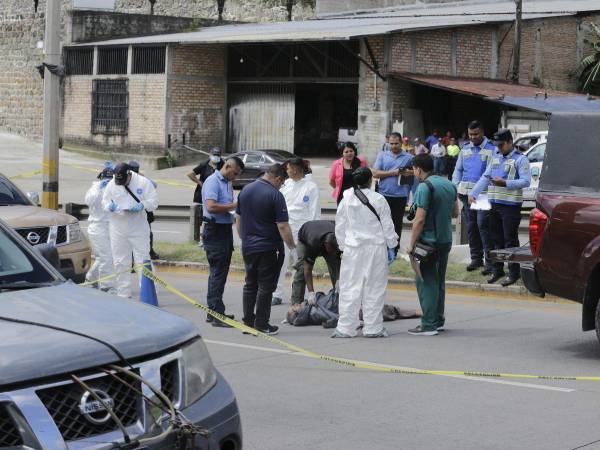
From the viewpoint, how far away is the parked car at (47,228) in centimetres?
1321

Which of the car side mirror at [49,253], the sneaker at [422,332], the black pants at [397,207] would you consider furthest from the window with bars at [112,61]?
the car side mirror at [49,253]

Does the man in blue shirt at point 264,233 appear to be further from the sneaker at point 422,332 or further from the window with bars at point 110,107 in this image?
the window with bars at point 110,107

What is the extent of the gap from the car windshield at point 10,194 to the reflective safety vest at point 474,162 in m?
5.56

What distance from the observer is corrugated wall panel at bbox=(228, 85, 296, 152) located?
41.4 metres

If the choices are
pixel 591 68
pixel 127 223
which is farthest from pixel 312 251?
pixel 591 68

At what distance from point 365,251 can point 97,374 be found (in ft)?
23.8

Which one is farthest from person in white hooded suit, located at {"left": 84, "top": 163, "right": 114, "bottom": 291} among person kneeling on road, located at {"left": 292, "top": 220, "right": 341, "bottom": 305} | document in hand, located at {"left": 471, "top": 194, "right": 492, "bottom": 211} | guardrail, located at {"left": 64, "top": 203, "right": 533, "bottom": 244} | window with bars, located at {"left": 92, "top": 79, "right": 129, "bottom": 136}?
window with bars, located at {"left": 92, "top": 79, "right": 129, "bottom": 136}

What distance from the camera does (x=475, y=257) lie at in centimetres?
1573

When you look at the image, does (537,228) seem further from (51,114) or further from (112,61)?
(112,61)

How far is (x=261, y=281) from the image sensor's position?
478 inches

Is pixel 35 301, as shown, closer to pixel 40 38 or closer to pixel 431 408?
pixel 431 408

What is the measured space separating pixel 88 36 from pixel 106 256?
31.8 metres

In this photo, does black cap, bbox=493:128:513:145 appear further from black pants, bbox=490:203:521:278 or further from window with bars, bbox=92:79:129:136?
window with bars, bbox=92:79:129:136

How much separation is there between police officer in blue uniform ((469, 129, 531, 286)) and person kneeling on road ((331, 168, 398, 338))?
10.6 feet
